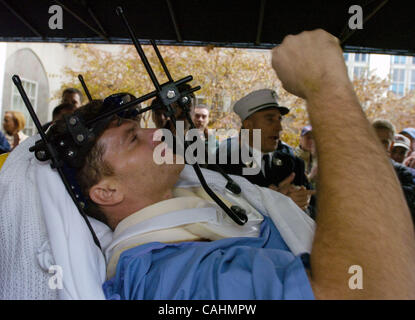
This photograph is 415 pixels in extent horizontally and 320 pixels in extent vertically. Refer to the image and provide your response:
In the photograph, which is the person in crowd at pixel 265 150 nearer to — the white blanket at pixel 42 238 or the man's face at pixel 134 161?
the man's face at pixel 134 161

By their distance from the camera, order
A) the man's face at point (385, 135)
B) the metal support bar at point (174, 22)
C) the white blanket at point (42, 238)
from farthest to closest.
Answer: the man's face at point (385, 135), the metal support bar at point (174, 22), the white blanket at point (42, 238)

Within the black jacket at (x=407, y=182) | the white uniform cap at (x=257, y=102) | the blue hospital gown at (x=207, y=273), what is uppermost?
the white uniform cap at (x=257, y=102)

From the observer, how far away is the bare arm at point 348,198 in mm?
844

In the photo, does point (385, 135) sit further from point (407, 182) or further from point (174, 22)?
point (174, 22)

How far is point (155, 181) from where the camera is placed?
167 centimetres

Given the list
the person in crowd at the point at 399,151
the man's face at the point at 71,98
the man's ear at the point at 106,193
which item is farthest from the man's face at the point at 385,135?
the man's face at the point at 71,98

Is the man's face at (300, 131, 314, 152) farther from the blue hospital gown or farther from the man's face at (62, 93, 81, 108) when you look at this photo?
the blue hospital gown

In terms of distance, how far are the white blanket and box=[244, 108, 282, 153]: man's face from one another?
168cm

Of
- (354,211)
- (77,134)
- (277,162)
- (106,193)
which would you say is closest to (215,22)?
(277,162)

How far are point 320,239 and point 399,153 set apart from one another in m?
3.61

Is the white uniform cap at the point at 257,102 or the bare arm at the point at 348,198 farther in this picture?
the white uniform cap at the point at 257,102

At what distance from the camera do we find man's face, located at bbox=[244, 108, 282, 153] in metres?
3.10
